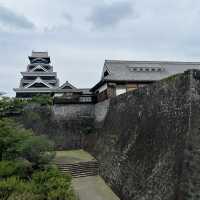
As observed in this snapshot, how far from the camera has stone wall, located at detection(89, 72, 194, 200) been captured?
532cm

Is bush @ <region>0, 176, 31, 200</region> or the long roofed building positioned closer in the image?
bush @ <region>0, 176, 31, 200</region>

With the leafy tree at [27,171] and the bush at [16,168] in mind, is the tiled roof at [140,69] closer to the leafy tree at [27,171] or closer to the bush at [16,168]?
the leafy tree at [27,171]

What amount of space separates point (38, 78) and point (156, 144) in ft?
85.1

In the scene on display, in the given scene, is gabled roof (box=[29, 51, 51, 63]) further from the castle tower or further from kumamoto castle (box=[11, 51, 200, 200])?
kumamoto castle (box=[11, 51, 200, 200])

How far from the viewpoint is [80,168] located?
1160 cm

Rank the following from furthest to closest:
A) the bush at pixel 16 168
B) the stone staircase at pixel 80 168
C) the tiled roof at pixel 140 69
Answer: the tiled roof at pixel 140 69
the stone staircase at pixel 80 168
the bush at pixel 16 168

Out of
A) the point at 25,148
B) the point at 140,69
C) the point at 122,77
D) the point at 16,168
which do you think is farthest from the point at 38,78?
the point at 16,168

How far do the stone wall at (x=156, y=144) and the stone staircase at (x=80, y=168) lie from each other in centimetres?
120

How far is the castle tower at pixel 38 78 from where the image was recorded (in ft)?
94.5

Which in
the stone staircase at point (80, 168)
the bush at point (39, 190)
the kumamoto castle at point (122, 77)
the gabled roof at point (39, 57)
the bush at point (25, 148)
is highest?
the gabled roof at point (39, 57)

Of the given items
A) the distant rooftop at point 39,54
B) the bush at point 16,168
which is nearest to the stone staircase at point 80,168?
the bush at point 16,168

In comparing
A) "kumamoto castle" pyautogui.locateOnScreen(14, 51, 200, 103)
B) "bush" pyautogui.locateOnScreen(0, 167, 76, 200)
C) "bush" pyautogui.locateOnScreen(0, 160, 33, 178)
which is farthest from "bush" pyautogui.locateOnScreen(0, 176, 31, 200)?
"kumamoto castle" pyautogui.locateOnScreen(14, 51, 200, 103)

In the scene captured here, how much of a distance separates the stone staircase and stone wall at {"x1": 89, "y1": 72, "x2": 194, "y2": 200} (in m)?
1.20

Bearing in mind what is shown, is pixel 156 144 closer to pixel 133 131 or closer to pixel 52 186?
pixel 133 131
